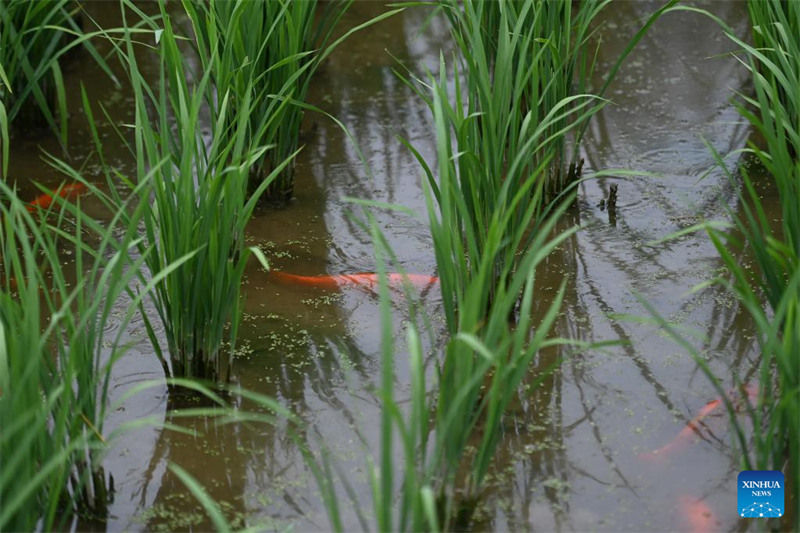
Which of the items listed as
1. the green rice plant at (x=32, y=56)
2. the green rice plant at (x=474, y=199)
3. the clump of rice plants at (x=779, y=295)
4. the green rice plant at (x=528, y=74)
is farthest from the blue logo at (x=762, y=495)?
the green rice plant at (x=32, y=56)

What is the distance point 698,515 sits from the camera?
209 centimetres

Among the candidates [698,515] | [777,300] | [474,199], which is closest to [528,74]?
[474,199]

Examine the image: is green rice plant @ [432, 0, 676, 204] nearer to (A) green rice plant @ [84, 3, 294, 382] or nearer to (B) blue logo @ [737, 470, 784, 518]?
(A) green rice plant @ [84, 3, 294, 382]

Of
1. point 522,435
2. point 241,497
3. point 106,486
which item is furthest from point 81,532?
point 522,435

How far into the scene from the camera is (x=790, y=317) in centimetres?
192

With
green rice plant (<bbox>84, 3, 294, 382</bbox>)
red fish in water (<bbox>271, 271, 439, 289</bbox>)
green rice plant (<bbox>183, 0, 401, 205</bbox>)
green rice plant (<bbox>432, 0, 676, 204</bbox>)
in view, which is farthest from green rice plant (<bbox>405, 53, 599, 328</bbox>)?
green rice plant (<bbox>183, 0, 401, 205</bbox>)

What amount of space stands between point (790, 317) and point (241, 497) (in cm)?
110

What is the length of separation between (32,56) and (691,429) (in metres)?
2.62

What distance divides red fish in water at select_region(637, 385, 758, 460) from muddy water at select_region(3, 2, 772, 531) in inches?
0.4

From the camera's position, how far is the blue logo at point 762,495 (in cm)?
207

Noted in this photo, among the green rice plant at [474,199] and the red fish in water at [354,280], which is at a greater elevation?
the green rice plant at [474,199]

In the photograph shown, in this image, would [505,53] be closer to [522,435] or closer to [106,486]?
[522,435]

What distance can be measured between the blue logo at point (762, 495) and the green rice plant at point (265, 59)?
140 centimetres

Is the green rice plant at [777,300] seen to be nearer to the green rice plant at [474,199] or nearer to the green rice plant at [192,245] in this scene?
the green rice plant at [474,199]
